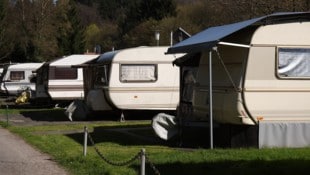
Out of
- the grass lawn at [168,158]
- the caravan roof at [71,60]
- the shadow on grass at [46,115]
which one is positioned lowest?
the shadow on grass at [46,115]

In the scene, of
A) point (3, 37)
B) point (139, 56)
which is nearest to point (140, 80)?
point (139, 56)

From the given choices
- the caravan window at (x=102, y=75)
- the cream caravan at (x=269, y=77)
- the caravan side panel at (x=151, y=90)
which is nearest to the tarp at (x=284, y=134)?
the cream caravan at (x=269, y=77)

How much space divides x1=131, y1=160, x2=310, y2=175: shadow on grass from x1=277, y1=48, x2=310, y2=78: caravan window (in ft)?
9.11

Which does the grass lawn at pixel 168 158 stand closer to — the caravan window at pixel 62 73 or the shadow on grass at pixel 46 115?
the shadow on grass at pixel 46 115

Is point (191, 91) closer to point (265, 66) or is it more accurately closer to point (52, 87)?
point (265, 66)

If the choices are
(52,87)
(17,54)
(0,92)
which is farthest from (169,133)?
(17,54)

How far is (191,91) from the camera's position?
55.8 feet

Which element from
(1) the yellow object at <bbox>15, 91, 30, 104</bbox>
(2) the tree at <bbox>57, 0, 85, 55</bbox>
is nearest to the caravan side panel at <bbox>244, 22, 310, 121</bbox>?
(1) the yellow object at <bbox>15, 91, 30, 104</bbox>

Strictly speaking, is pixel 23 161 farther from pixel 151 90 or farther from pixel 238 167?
pixel 151 90

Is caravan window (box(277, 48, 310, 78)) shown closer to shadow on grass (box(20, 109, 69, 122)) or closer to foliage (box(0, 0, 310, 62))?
shadow on grass (box(20, 109, 69, 122))

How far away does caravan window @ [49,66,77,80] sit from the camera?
29.8 metres

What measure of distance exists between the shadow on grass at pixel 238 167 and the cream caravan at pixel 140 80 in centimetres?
1100

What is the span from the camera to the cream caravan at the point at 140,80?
22.5 meters

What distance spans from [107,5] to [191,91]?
325 ft
